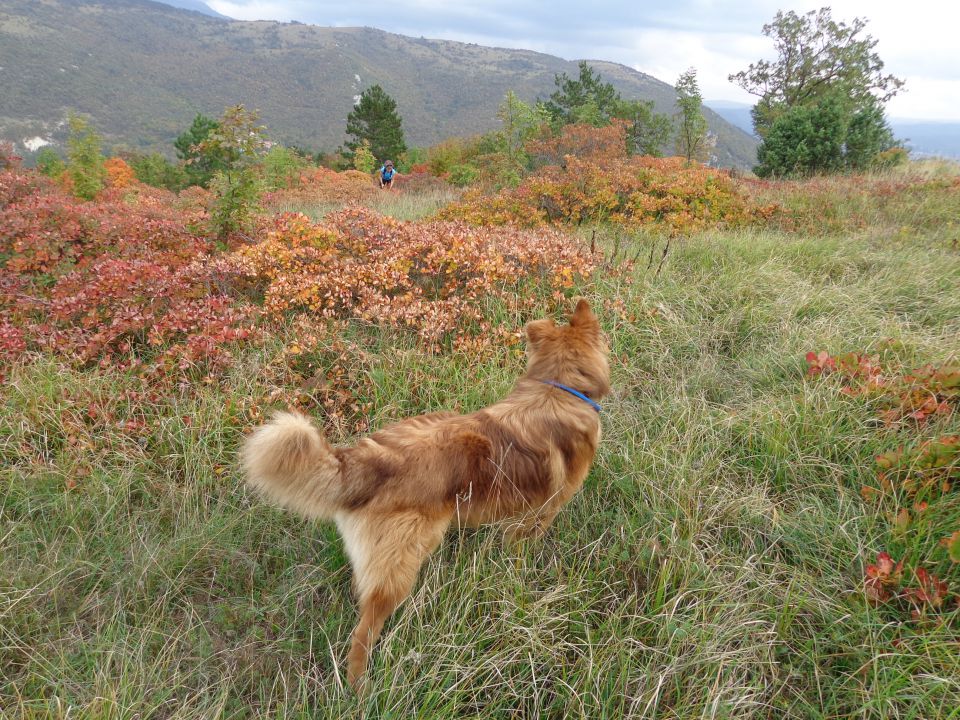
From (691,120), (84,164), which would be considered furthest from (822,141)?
(84,164)

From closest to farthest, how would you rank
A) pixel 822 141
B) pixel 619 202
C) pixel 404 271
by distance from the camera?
pixel 404 271, pixel 619 202, pixel 822 141

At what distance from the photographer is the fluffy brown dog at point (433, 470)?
1.76m

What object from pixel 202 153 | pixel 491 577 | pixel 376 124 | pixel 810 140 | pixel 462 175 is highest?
pixel 810 140

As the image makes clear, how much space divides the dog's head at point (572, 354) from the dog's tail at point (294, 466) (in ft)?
3.59

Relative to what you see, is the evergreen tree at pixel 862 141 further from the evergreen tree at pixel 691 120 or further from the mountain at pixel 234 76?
the mountain at pixel 234 76

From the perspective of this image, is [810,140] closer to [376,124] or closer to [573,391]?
[573,391]

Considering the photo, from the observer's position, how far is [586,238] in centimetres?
652

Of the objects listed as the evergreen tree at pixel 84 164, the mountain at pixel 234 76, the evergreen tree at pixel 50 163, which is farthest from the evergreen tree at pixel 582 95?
the mountain at pixel 234 76

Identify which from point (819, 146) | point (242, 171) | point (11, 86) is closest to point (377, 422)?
point (242, 171)

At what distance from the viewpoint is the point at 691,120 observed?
18188 mm

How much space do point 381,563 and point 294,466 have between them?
0.50m

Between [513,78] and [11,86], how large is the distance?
102463 millimetres

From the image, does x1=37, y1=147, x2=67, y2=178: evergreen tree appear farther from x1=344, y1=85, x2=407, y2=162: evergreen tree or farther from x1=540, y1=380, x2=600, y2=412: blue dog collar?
x1=540, y1=380, x2=600, y2=412: blue dog collar

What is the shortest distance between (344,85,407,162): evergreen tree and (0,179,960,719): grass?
28752mm
